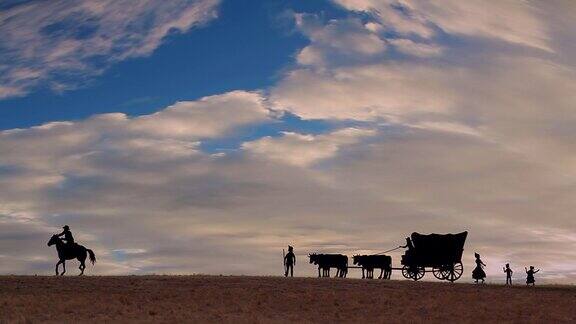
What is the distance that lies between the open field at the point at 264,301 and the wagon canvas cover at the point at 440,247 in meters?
5.68

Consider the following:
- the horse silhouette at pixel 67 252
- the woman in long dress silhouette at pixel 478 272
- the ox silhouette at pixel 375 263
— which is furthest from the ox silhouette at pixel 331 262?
the horse silhouette at pixel 67 252

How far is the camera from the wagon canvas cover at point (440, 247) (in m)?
48.3

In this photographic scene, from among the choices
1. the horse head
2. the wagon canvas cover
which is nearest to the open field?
the horse head

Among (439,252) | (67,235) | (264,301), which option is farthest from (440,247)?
(67,235)

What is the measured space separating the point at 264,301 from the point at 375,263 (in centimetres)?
2116

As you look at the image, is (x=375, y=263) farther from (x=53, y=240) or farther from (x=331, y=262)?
(x=53, y=240)

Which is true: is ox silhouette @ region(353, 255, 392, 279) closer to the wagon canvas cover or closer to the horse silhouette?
the wagon canvas cover

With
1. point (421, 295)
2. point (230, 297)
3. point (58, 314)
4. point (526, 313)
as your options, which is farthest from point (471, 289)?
point (58, 314)

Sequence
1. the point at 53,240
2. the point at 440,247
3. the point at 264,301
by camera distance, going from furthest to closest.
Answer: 1. the point at 440,247
2. the point at 53,240
3. the point at 264,301

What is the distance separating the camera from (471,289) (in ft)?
133

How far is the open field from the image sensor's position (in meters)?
30.2

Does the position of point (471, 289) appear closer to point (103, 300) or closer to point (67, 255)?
point (103, 300)

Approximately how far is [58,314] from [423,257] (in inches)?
1014

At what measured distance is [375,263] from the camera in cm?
5416
